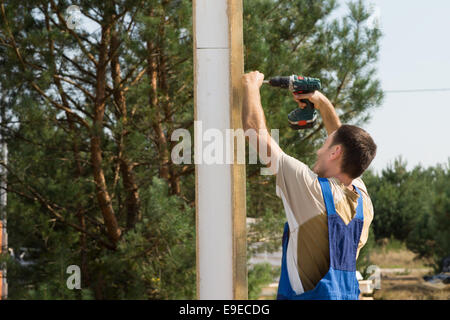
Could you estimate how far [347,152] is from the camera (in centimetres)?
126

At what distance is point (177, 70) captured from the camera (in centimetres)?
373

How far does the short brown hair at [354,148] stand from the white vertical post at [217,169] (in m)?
0.24

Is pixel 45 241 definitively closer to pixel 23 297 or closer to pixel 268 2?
pixel 23 297

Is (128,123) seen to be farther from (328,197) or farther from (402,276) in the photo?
(402,276)

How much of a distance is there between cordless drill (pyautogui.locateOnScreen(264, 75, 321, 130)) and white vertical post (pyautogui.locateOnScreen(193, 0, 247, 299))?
0.45 feet

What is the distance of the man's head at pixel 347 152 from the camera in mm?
1251

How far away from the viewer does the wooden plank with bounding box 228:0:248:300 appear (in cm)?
122

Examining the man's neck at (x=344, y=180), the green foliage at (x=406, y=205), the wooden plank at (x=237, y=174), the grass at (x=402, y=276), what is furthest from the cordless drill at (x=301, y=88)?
the green foliage at (x=406, y=205)

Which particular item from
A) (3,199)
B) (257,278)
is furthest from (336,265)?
(3,199)

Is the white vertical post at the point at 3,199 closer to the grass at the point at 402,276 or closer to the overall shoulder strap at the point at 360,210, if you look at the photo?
the overall shoulder strap at the point at 360,210

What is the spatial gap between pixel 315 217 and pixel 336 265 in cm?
12
